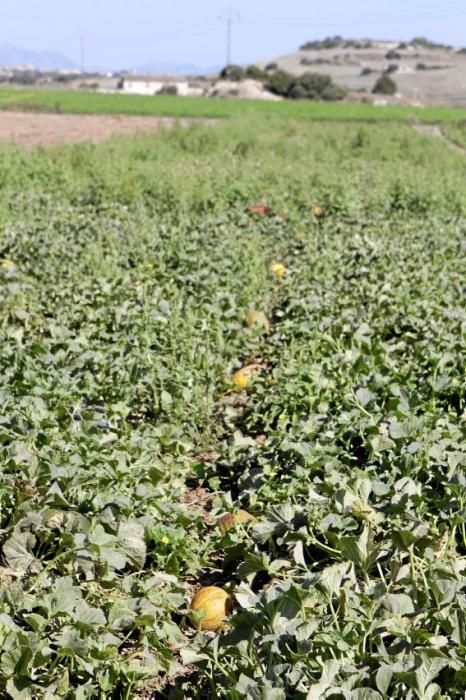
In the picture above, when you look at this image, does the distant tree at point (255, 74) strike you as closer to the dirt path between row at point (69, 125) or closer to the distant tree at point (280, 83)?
the distant tree at point (280, 83)

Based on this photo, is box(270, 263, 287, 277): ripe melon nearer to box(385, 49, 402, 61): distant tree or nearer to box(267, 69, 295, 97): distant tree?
box(267, 69, 295, 97): distant tree

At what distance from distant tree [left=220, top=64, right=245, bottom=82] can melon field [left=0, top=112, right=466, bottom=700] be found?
70.4 m

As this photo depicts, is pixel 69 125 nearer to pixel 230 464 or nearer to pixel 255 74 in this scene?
pixel 230 464

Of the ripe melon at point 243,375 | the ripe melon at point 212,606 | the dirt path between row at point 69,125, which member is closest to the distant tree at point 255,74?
the dirt path between row at point 69,125

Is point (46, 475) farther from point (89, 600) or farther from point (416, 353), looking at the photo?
point (416, 353)

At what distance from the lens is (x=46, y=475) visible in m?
3.62

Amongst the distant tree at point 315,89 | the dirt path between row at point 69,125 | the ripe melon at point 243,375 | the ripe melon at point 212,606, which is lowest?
the ripe melon at point 212,606

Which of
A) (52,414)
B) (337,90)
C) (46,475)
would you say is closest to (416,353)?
(52,414)

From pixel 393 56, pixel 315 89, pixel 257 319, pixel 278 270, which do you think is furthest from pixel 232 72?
pixel 257 319

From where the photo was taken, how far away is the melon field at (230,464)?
2689 millimetres

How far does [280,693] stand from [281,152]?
1696 cm

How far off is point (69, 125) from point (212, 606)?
29.5 meters

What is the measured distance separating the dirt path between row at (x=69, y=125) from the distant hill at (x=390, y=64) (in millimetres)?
39918

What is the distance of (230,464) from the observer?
435 centimetres
